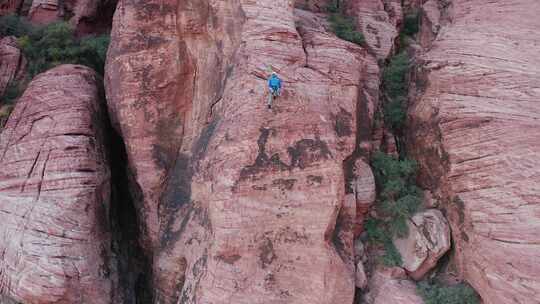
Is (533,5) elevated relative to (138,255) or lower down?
elevated

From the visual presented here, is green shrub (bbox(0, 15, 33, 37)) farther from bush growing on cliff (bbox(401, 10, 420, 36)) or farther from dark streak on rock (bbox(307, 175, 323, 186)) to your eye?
bush growing on cliff (bbox(401, 10, 420, 36))

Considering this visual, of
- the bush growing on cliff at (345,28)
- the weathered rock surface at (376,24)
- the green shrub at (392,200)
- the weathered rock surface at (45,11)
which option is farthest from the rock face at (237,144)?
the weathered rock surface at (45,11)

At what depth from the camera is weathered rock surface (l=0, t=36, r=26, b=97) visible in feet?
47.1

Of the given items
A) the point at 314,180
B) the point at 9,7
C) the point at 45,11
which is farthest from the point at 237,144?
the point at 9,7

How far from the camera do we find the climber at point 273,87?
32.6 ft

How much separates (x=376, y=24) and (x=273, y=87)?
795cm

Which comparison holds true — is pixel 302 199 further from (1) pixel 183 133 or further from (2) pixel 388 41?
(2) pixel 388 41

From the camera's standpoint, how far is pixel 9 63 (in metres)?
14.6

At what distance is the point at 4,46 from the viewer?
1471 cm

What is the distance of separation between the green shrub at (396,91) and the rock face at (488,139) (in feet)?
2.44

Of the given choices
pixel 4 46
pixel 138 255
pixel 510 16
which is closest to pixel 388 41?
pixel 510 16

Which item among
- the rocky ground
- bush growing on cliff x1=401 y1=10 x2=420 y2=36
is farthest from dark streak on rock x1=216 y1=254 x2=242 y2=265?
bush growing on cliff x1=401 y1=10 x2=420 y2=36

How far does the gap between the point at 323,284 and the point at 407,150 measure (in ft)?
17.2

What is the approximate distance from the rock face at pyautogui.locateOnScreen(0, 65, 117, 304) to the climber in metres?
5.69
